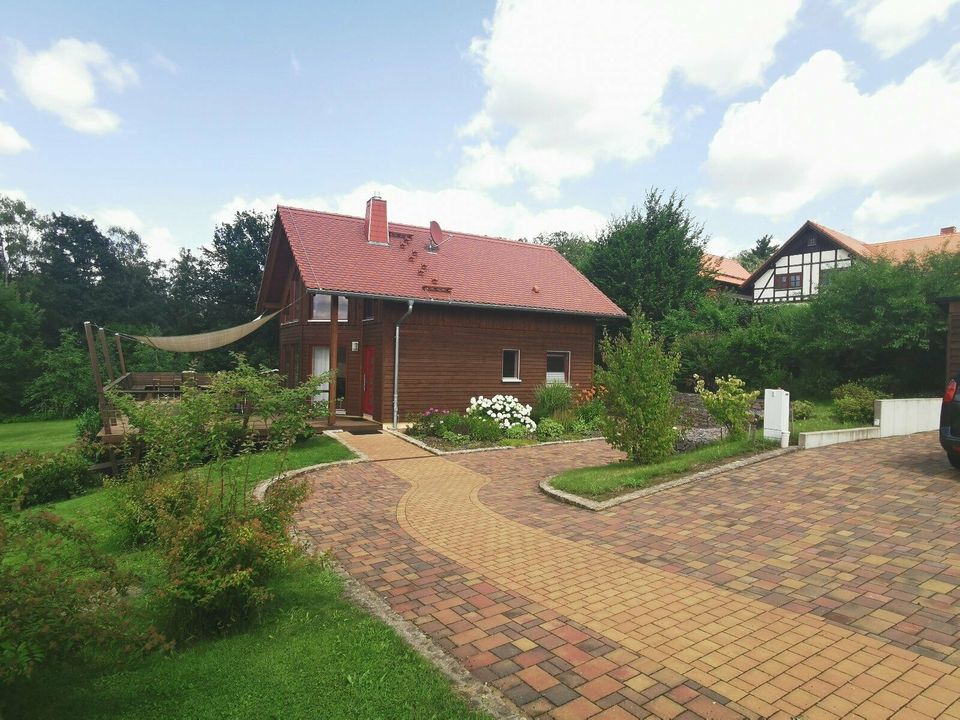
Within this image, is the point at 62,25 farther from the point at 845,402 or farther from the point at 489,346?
the point at 845,402

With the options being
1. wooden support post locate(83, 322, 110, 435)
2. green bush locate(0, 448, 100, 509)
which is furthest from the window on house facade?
green bush locate(0, 448, 100, 509)

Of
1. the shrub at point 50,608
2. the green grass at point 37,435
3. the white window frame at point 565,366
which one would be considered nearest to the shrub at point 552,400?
the white window frame at point 565,366

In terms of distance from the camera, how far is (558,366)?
62.8 ft

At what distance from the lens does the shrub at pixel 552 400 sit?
16.4 metres

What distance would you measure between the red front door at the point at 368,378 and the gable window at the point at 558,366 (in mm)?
6068

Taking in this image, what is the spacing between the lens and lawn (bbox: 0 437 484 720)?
2.89 metres

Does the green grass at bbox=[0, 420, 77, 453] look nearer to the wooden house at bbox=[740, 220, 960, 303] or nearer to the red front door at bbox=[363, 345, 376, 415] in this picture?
the red front door at bbox=[363, 345, 376, 415]

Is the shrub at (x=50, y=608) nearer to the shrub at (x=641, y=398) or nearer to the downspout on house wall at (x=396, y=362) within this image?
the shrub at (x=641, y=398)

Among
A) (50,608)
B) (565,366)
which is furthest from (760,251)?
(50,608)

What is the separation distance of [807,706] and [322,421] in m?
13.9

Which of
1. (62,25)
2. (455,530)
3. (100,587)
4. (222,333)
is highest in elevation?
(62,25)

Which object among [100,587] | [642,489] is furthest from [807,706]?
[642,489]

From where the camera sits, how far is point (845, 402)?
11.7 meters

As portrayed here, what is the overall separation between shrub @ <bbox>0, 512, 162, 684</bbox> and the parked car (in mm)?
9424
